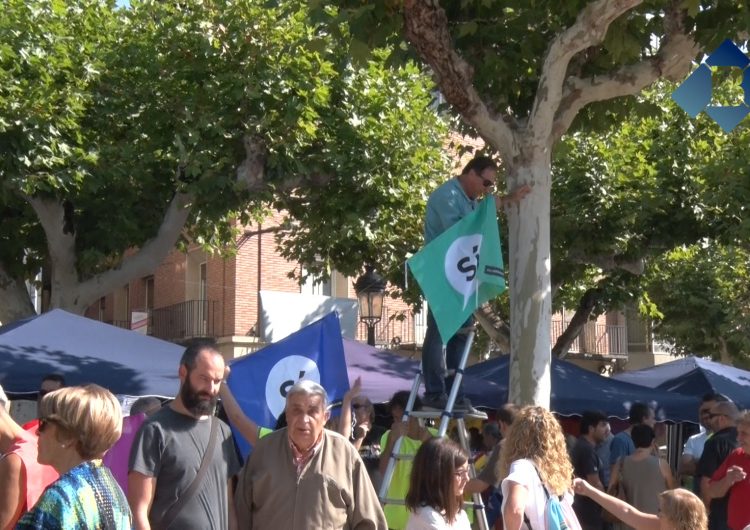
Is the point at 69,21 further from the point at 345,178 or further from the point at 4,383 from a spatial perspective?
the point at 4,383

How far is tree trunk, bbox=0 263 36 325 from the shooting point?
675 inches

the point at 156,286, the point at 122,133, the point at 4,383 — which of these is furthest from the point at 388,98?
the point at 156,286

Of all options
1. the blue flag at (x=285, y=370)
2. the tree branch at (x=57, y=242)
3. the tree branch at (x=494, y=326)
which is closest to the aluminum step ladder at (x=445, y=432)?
the blue flag at (x=285, y=370)

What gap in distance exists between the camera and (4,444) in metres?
4.71

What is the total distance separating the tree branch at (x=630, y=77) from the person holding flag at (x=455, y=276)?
3.31ft

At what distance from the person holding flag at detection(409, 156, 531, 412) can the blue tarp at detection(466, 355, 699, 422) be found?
4.85 meters

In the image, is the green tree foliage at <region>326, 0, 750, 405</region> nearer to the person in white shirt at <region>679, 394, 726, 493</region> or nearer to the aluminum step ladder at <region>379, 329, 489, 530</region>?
the aluminum step ladder at <region>379, 329, 489, 530</region>

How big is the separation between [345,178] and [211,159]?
78.2 inches

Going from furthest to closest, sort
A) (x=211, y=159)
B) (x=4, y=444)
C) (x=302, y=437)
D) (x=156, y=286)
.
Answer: (x=156, y=286)
(x=211, y=159)
(x=302, y=437)
(x=4, y=444)

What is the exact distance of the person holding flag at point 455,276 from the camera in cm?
738

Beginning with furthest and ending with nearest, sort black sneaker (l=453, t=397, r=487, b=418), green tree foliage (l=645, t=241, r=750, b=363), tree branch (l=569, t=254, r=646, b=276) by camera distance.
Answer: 1. green tree foliage (l=645, t=241, r=750, b=363)
2. tree branch (l=569, t=254, r=646, b=276)
3. black sneaker (l=453, t=397, r=487, b=418)

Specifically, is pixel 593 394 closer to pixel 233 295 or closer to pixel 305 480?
pixel 305 480

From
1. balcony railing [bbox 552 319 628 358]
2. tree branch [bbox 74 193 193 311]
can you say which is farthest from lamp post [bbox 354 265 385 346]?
balcony railing [bbox 552 319 628 358]

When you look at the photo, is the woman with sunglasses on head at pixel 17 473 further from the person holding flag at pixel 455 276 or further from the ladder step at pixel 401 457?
the person holding flag at pixel 455 276
